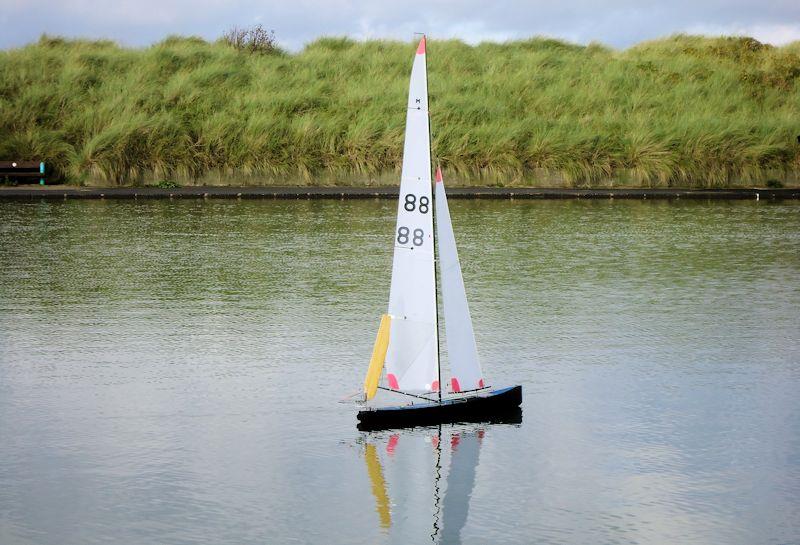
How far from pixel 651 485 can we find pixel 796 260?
43.2 feet

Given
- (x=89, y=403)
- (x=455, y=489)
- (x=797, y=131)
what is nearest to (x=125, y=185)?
(x=797, y=131)

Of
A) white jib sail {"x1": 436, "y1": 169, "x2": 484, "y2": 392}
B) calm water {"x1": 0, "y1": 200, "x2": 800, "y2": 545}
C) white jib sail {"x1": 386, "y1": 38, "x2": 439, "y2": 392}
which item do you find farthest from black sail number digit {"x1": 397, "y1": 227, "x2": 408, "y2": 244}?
calm water {"x1": 0, "y1": 200, "x2": 800, "y2": 545}

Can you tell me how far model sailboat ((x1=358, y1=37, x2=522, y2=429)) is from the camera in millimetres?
10305

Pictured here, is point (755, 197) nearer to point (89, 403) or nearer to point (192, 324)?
point (192, 324)

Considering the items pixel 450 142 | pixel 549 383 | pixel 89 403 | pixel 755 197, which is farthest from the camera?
pixel 450 142

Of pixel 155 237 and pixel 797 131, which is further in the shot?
pixel 797 131

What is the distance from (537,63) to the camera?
4338 centimetres

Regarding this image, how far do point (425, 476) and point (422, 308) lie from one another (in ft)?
6.27

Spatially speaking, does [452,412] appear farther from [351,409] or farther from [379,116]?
[379,116]

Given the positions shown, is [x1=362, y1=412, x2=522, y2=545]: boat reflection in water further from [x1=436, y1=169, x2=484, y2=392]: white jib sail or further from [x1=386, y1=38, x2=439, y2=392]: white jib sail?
[x1=386, y1=38, x2=439, y2=392]: white jib sail

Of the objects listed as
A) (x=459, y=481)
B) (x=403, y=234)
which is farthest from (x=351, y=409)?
(x=459, y=481)

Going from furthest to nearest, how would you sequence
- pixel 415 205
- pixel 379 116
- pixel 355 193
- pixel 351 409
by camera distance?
1. pixel 379 116
2. pixel 355 193
3. pixel 351 409
4. pixel 415 205

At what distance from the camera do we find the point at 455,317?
1025cm

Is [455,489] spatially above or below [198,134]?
below
